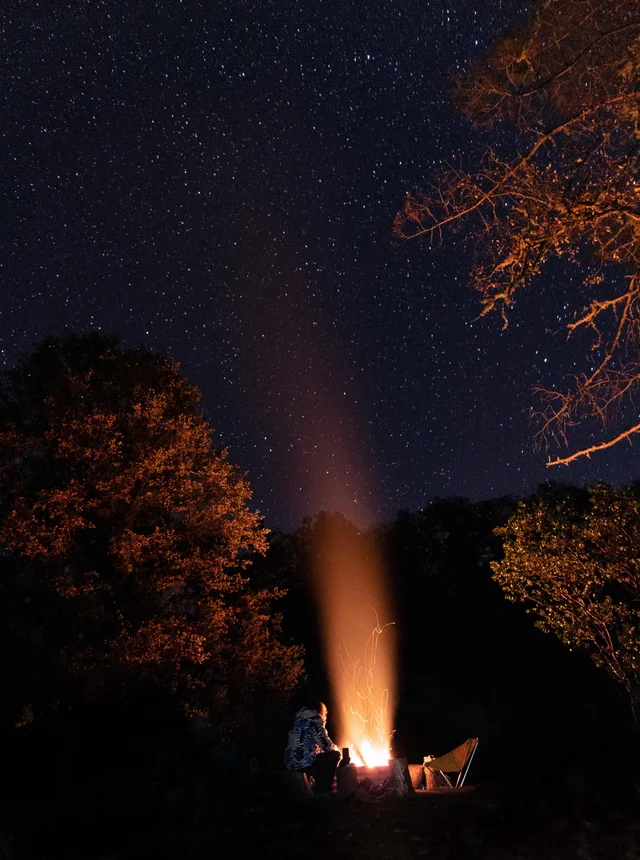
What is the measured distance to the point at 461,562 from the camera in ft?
88.8

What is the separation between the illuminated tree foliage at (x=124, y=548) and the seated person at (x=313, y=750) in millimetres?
2953

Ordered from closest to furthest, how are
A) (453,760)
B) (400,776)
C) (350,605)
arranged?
(400,776) < (453,760) < (350,605)

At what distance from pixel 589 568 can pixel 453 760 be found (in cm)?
353

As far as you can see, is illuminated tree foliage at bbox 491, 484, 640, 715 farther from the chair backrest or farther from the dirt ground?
the chair backrest

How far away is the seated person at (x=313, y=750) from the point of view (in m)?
9.20

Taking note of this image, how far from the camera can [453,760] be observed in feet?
32.8

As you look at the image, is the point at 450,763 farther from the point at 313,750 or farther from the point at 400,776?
the point at 313,750

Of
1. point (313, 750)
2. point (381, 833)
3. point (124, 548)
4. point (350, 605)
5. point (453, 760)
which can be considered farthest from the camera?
point (350, 605)

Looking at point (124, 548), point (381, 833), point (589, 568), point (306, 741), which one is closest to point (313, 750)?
point (306, 741)

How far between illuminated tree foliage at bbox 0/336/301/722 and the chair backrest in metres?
4.15

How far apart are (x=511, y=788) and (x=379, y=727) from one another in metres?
3.06

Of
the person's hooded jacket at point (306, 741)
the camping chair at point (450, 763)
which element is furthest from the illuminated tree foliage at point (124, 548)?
the camping chair at point (450, 763)

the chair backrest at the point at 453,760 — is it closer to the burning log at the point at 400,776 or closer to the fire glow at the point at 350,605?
the burning log at the point at 400,776

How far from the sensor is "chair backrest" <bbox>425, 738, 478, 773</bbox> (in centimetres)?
994
